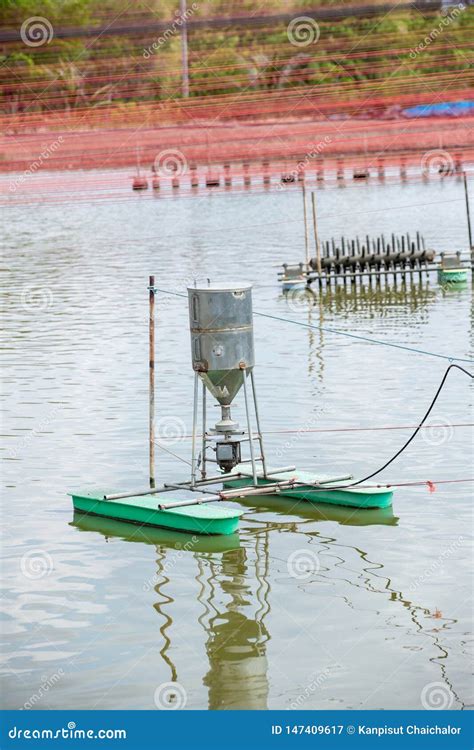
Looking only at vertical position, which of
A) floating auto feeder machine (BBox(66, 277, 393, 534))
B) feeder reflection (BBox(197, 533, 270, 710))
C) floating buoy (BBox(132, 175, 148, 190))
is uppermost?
floating buoy (BBox(132, 175, 148, 190))

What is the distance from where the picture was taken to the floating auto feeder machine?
19.1m

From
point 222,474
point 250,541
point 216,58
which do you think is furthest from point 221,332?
point 216,58

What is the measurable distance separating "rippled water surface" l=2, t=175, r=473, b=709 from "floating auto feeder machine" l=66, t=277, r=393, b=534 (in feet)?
0.87

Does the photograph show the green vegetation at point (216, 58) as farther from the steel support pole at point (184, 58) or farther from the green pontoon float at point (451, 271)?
the green pontoon float at point (451, 271)

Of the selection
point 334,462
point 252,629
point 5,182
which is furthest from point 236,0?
point 252,629

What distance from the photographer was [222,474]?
20.3 m

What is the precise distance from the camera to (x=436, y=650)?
47.9ft

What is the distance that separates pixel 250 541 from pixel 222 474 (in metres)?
1.72

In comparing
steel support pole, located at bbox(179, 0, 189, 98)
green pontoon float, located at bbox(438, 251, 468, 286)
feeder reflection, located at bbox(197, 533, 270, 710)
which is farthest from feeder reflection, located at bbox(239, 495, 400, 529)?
steel support pole, located at bbox(179, 0, 189, 98)

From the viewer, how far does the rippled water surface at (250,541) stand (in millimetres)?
A: 14258

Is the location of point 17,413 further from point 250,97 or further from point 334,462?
point 250,97

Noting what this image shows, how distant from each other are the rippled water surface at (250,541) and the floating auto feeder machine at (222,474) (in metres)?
0.27

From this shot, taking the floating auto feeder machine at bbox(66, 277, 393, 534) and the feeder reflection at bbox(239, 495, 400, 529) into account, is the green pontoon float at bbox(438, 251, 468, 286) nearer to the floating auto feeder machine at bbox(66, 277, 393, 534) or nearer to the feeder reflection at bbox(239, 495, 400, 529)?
the feeder reflection at bbox(239, 495, 400, 529)

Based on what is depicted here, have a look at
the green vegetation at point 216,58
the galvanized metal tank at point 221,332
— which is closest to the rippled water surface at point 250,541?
the galvanized metal tank at point 221,332
